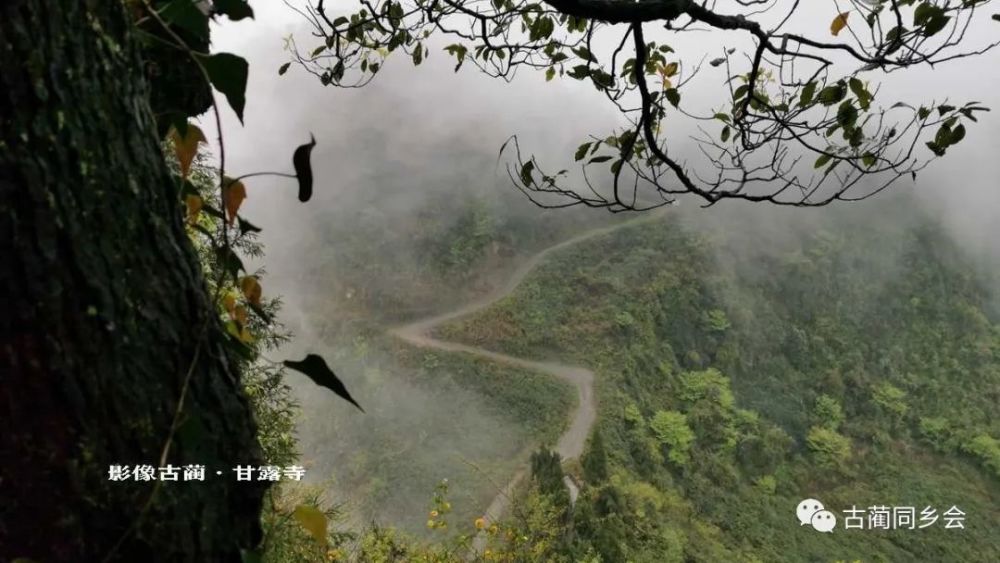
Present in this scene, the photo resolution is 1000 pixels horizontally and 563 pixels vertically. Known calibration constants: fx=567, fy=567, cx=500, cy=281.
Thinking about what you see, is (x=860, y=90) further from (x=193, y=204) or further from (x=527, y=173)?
(x=193, y=204)

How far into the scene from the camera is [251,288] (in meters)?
0.67

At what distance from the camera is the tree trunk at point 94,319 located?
32cm

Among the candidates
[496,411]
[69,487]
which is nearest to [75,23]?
[69,487]

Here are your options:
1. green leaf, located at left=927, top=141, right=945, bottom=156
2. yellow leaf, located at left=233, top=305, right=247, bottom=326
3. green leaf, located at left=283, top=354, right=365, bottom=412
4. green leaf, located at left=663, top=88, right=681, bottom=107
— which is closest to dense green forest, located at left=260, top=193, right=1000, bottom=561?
green leaf, located at left=663, top=88, right=681, bottom=107

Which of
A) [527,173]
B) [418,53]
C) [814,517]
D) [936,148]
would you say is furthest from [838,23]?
[814,517]

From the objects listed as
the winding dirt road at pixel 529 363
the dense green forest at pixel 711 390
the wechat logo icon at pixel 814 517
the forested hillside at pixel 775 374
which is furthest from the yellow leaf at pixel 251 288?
the wechat logo icon at pixel 814 517

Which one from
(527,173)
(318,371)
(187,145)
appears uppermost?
(527,173)

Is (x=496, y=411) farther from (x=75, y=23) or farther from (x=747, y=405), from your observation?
(x=75, y=23)

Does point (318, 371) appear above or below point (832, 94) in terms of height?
below

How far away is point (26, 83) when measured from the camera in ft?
1.07

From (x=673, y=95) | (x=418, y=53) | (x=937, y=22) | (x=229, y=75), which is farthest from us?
(x=418, y=53)

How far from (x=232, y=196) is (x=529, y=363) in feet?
42.2

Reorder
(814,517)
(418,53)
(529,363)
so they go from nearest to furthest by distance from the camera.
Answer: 1. (418,53)
2. (814,517)
3. (529,363)

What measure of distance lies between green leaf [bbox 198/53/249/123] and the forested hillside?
9.62 metres
